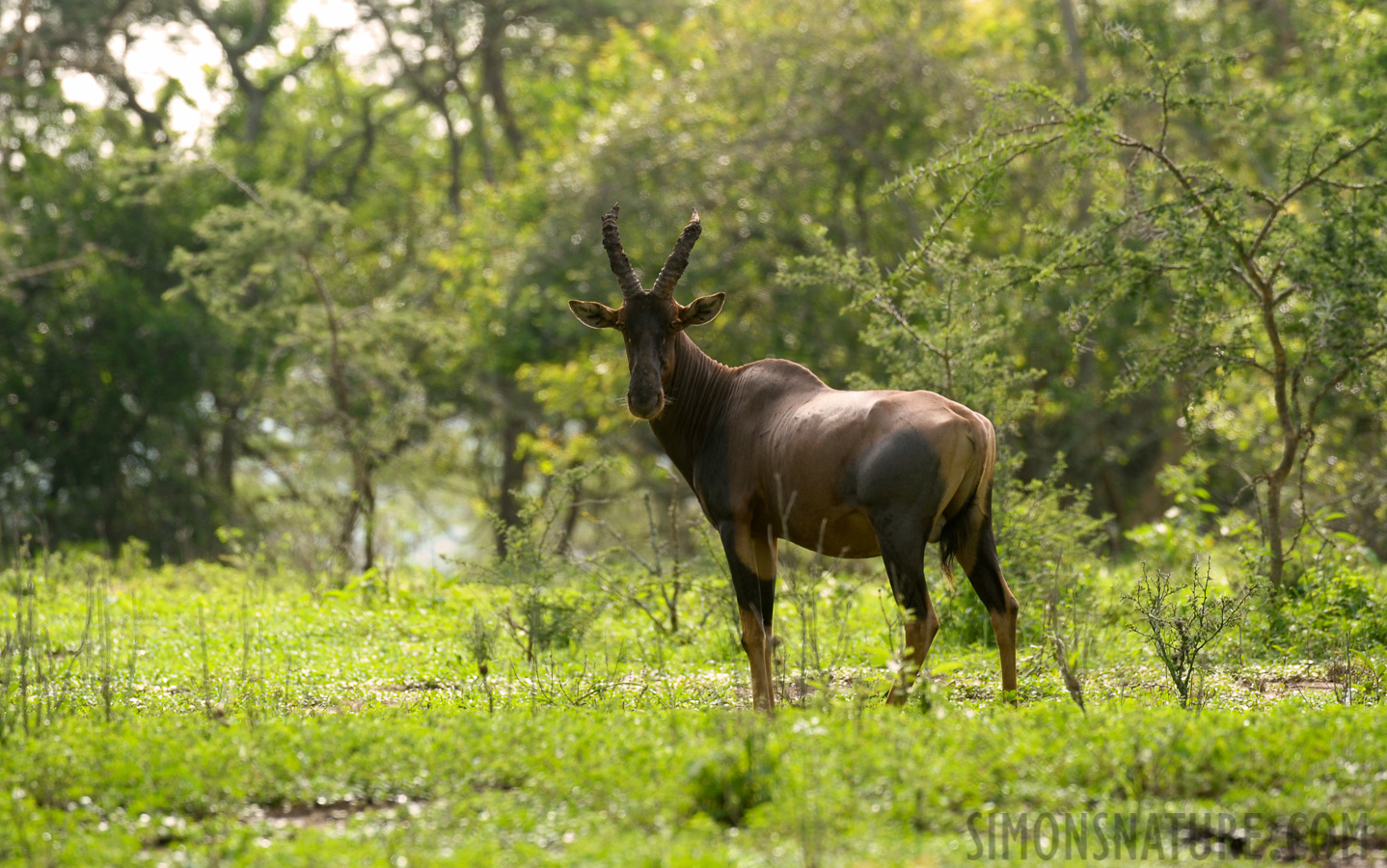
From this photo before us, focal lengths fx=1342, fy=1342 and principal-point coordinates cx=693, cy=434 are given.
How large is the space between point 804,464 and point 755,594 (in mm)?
892

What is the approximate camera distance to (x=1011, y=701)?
26.4ft

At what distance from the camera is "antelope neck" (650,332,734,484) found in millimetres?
9031

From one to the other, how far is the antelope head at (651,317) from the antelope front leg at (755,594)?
991mm

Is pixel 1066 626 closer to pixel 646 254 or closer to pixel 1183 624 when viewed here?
pixel 1183 624

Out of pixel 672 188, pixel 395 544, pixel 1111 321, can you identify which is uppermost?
pixel 672 188

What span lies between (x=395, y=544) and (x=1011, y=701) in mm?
10330

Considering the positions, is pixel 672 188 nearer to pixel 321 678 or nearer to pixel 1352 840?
pixel 321 678

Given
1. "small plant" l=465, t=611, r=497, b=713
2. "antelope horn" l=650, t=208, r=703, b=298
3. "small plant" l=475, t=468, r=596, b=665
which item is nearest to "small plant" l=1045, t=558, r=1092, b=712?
"antelope horn" l=650, t=208, r=703, b=298

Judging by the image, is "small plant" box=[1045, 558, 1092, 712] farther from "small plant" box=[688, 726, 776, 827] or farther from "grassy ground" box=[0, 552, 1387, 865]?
"small plant" box=[688, 726, 776, 827]

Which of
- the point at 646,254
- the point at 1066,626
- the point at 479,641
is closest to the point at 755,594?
the point at 1066,626

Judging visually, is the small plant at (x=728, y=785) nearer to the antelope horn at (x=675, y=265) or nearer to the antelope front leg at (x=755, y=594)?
the antelope front leg at (x=755, y=594)

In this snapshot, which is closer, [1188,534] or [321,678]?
[321,678]

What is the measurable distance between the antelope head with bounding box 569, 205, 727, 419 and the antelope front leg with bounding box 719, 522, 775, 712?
3.25 feet

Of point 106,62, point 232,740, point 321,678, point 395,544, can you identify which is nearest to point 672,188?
point 395,544
